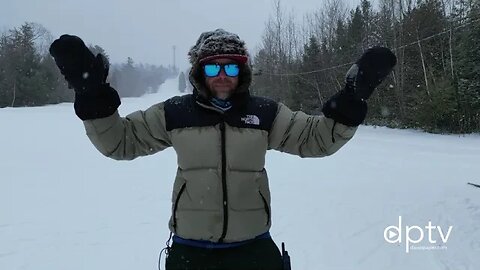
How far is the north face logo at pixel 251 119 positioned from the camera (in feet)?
6.38

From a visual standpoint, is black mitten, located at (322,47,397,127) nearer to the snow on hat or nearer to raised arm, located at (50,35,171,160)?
the snow on hat

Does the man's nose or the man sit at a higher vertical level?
the man's nose

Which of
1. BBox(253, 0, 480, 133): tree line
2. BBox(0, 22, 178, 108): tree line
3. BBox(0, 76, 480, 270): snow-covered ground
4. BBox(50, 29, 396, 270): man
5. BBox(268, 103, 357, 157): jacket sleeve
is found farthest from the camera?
BBox(0, 22, 178, 108): tree line

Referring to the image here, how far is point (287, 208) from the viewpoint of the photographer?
759cm

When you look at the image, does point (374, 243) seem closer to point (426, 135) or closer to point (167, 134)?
point (167, 134)

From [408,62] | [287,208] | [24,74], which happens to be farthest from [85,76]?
[24,74]

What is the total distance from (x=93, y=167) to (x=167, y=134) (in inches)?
448

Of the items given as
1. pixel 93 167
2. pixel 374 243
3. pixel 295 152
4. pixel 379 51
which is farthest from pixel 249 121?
pixel 93 167

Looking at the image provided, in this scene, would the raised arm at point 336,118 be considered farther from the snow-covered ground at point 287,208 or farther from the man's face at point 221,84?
the snow-covered ground at point 287,208

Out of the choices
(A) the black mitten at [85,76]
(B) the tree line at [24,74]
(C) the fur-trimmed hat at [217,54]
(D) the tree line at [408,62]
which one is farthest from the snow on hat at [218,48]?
(B) the tree line at [24,74]

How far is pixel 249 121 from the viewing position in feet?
6.40

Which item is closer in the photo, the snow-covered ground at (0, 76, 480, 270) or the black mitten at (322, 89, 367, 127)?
Result: the black mitten at (322, 89, 367, 127)

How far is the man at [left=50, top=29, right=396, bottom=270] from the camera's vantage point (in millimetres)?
1824

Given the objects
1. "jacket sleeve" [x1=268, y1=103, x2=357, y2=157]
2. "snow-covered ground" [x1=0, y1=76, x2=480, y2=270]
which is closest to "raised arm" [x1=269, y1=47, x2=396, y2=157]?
"jacket sleeve" [x1=268, y1=103, x2=357, y2=157]
